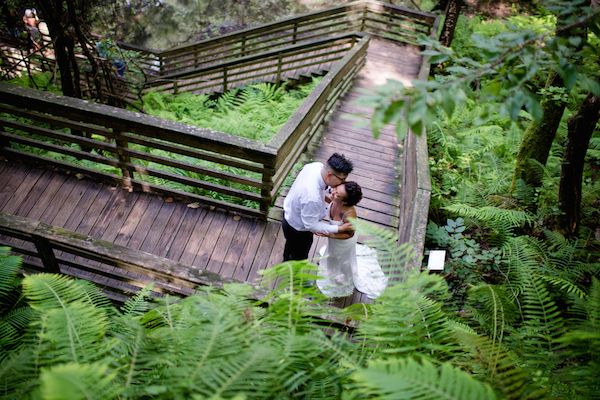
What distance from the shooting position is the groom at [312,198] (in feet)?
13.0

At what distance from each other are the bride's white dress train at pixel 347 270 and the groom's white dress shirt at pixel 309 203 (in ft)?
1.67

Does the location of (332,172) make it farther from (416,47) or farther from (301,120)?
(416,47)

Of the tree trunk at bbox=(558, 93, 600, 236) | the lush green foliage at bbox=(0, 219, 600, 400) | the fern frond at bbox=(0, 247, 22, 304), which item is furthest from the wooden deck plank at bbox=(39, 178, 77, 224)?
the tree trunk at bbox=(558, 93, 600, 236)

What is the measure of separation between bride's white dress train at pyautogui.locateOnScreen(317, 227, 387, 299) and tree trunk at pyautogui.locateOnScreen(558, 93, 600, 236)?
2.75 metres

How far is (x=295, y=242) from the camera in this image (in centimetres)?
455

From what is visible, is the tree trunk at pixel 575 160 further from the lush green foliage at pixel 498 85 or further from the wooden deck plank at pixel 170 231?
the wooden deck plank at pixel 170 231

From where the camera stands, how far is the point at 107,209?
5.50 metres

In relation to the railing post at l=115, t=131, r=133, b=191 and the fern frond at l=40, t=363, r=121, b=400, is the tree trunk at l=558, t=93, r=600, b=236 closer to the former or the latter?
the fern frond at l=40, t=363, r=121, b=400

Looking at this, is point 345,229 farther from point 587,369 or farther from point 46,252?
point 46,252

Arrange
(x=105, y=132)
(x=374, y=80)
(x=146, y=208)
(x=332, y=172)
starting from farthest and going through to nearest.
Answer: (x=374, y=80) < (x=146, y=208) < (x=105, y=132) < (x=332, y=172)

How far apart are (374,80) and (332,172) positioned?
8017 mm

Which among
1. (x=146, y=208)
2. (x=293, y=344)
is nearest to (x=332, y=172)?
(x=293, y=344)

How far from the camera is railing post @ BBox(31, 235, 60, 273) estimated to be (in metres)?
3.77

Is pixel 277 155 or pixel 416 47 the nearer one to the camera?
pixel 277 155
